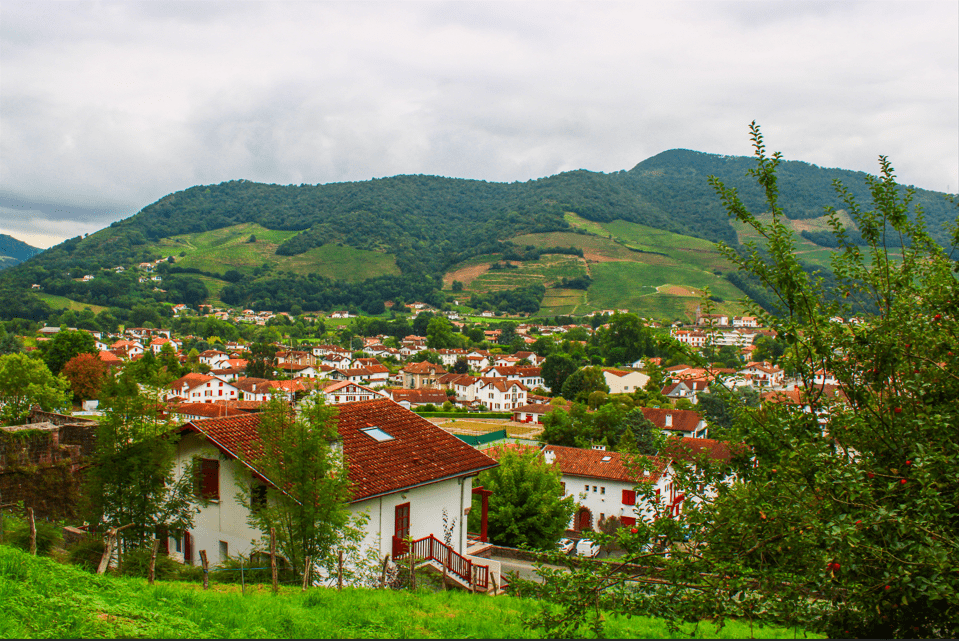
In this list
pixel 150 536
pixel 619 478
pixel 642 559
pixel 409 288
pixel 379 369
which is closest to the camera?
pixel 642 559

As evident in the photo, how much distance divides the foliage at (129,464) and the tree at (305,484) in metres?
2.07

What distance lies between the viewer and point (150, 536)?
1093 centimetres

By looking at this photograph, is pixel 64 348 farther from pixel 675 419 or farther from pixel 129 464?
pixel 129 464

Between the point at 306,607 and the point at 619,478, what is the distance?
89.7 feet

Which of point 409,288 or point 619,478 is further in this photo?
point 409,288

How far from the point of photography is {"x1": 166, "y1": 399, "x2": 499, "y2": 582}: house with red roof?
1220 centimetres

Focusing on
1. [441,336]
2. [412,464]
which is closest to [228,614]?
[412,464]

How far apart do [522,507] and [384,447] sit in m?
8.37

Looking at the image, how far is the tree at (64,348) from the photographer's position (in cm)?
6431

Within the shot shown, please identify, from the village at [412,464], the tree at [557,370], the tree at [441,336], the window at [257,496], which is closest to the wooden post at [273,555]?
the window at [257,496]

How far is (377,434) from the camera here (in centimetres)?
1452


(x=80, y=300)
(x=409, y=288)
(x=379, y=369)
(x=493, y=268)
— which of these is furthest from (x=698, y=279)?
(x=80, y=300)

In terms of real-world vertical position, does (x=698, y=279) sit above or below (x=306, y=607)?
above

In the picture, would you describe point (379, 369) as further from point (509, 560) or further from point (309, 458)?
point (309, 458)
